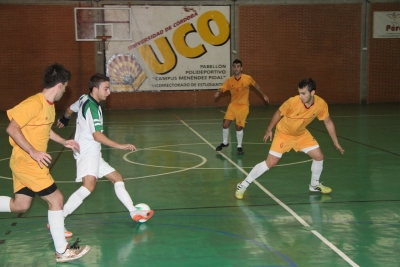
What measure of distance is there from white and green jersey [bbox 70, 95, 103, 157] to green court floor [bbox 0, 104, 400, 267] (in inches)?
42.5

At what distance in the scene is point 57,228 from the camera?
558cm

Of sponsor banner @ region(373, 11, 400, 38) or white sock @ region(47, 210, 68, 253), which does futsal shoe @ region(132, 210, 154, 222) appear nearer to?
white sock @ region(47, 210, 68, 253)

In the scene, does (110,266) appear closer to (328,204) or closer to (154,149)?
(328,204)

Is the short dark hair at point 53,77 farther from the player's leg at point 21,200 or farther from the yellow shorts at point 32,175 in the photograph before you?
the player's leg at point 21,200

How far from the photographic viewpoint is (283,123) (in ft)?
26.9

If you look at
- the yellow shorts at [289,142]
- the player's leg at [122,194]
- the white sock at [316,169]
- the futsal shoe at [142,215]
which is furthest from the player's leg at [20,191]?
the white sock at [316,169]

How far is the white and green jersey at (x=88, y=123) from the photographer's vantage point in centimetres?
639

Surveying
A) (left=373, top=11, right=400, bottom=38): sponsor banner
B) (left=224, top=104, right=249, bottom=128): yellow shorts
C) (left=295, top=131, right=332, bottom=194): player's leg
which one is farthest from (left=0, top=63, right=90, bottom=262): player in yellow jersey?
(left=373, top=11, right=400, bottom=38): sponsor banner

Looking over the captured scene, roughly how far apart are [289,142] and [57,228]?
398cm

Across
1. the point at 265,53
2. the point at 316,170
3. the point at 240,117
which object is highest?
the point at 265,53

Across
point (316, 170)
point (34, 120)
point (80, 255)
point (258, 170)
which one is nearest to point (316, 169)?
point (316, 170)

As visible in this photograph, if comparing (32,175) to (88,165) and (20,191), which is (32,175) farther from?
(88,165)

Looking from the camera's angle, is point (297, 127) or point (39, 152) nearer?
point (39, 152)

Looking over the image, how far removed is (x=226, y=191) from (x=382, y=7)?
19.4 m
